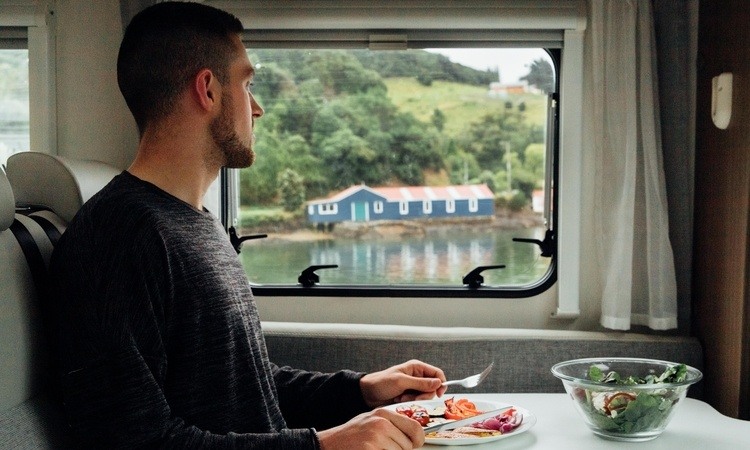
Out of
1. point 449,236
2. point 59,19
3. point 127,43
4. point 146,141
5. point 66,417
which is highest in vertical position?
point 59,19

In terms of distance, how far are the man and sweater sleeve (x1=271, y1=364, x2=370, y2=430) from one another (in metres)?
0.24

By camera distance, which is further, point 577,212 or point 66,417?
point 577,212

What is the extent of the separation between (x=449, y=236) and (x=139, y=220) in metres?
1.63

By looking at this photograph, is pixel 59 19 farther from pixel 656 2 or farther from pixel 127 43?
pixel 656 2

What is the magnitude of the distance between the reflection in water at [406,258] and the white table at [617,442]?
789 mm

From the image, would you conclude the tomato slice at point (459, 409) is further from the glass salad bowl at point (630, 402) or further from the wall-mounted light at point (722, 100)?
the wall-mounted light at point (722, 100)

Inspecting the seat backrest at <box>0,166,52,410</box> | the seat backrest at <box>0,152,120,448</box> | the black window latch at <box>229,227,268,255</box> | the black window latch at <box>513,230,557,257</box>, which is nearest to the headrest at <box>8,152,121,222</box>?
the seat backrest at <box>0,152,120,448</box>

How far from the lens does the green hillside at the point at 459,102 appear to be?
2.94 meters

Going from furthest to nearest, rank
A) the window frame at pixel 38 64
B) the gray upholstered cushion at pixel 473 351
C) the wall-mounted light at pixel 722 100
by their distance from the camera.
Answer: the window frame at pixel 38 64 < the gray upholstered cushion at pixel 473 351 < the wall-mounted light at pixel 722 100

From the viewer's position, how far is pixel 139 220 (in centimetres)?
154

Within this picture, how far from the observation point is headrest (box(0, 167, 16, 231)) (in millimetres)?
1563

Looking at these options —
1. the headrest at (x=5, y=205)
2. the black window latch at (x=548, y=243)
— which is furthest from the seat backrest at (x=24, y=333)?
the black window latch at (x=548, y=243)

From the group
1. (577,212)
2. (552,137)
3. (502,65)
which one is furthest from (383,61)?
(577,212)

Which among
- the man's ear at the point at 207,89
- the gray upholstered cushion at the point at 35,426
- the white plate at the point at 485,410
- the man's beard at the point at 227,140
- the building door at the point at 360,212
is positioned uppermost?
the man's ear at the point at 207,89
